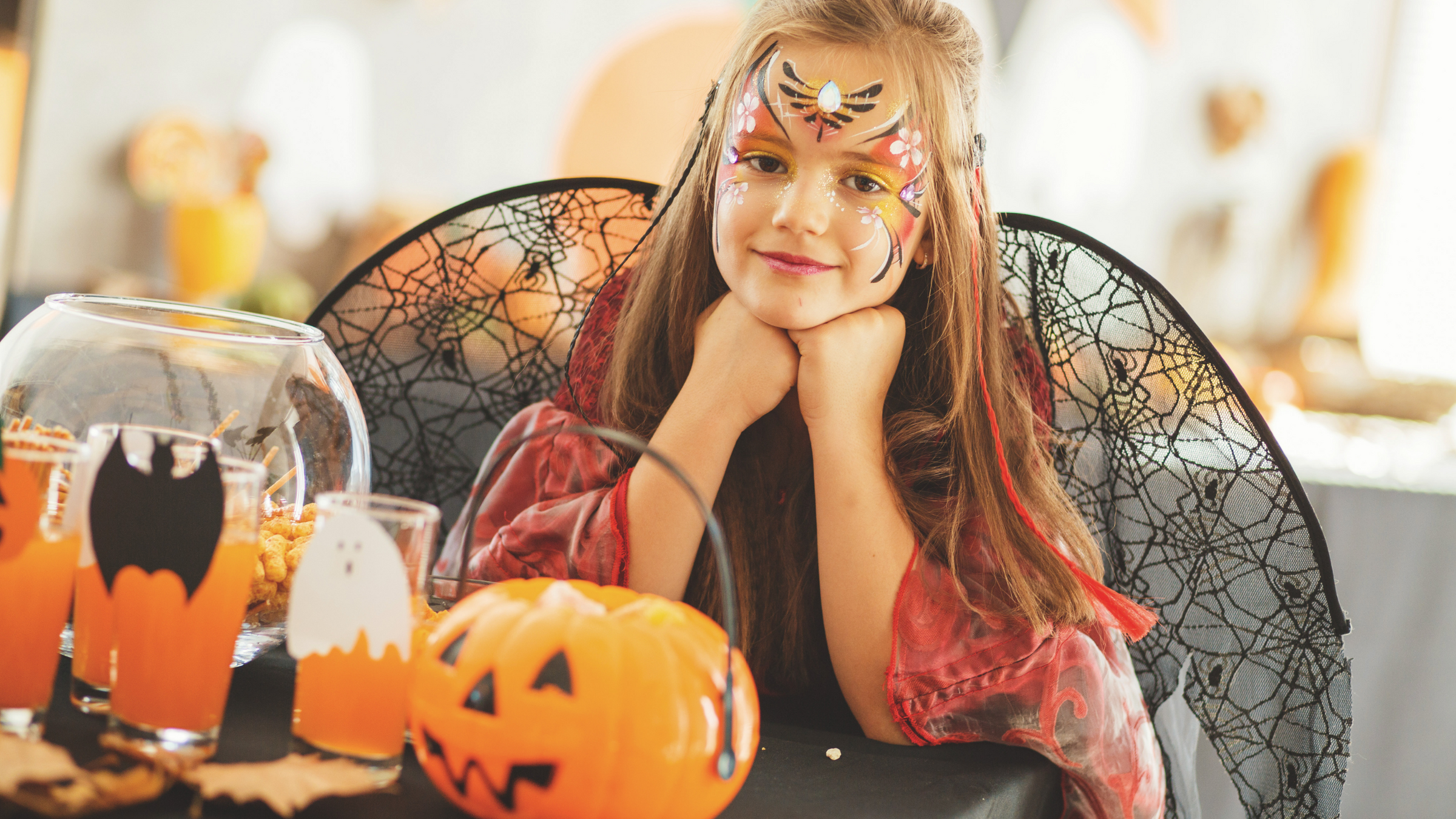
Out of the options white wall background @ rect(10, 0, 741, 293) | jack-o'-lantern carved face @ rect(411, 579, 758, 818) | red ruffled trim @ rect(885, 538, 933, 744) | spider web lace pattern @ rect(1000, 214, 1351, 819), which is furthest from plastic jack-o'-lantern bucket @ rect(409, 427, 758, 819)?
white wall background @ rect(10, 0, 741, 293)

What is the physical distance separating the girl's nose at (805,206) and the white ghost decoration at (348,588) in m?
0.46

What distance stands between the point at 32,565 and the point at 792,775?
0.42m

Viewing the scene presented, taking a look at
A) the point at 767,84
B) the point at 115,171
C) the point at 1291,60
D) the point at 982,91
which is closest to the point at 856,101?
the point at 767,84

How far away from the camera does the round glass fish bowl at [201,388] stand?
2.21ft

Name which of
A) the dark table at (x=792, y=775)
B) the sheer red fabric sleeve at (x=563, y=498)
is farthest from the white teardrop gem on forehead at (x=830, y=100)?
the dark table at (x=792, y=775)

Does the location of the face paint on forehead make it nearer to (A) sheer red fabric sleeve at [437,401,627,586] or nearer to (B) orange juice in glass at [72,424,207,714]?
(A) sheer red fabric sleeve at [437,401,627,586]

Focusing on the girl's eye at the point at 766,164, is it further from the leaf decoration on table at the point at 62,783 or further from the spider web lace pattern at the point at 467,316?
the leaf decoration on table at the point at 62,783

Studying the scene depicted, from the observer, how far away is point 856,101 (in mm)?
892

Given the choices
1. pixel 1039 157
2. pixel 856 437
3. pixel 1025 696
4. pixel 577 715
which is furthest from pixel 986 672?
pixel 1039 157

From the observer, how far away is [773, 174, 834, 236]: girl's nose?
88 cm

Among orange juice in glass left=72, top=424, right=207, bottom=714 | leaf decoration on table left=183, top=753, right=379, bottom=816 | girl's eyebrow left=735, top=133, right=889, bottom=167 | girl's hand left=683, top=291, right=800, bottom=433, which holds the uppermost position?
girl's eyebrow left=735, top=133, right=889, bottom=167

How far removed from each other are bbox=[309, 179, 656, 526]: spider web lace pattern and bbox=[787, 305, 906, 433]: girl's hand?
12.0 inches

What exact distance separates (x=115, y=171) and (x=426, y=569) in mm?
3261

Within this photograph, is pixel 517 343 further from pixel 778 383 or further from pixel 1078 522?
pixel 1078 522
